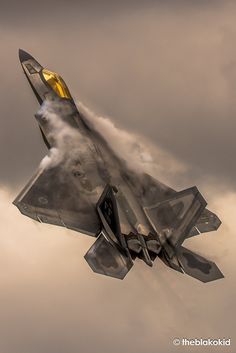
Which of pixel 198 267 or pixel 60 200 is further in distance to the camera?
pixel 60 200

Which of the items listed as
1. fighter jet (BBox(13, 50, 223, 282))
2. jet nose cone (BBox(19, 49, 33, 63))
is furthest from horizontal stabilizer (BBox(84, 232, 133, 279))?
jet nose cone (BBox(19, 49, 33, 63))

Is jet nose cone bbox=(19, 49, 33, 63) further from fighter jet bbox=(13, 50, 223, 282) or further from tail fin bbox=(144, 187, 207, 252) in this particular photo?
tail fin bbox=(144, 187, 207, 252)

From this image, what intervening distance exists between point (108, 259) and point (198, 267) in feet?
19.2

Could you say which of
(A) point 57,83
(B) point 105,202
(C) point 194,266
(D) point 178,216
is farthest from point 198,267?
(A) point 57,83

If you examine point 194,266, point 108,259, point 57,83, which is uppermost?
point 57,83

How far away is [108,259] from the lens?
67.6m

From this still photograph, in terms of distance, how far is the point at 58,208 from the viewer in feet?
232

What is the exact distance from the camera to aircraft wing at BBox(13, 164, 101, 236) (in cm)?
7006

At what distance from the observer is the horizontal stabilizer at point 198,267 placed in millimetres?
68688

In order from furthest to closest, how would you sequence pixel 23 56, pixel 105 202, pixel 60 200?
pixel 23 56 < pixel 60 200 < pixel 105 202

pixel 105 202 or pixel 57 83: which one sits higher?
pixel 57 83

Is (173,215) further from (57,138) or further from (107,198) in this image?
(57,138)

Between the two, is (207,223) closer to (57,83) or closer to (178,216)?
(178,216)

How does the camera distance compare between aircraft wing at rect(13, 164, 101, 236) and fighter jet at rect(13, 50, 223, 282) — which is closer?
fighter jet at rect(13, 50, 223, 282)
